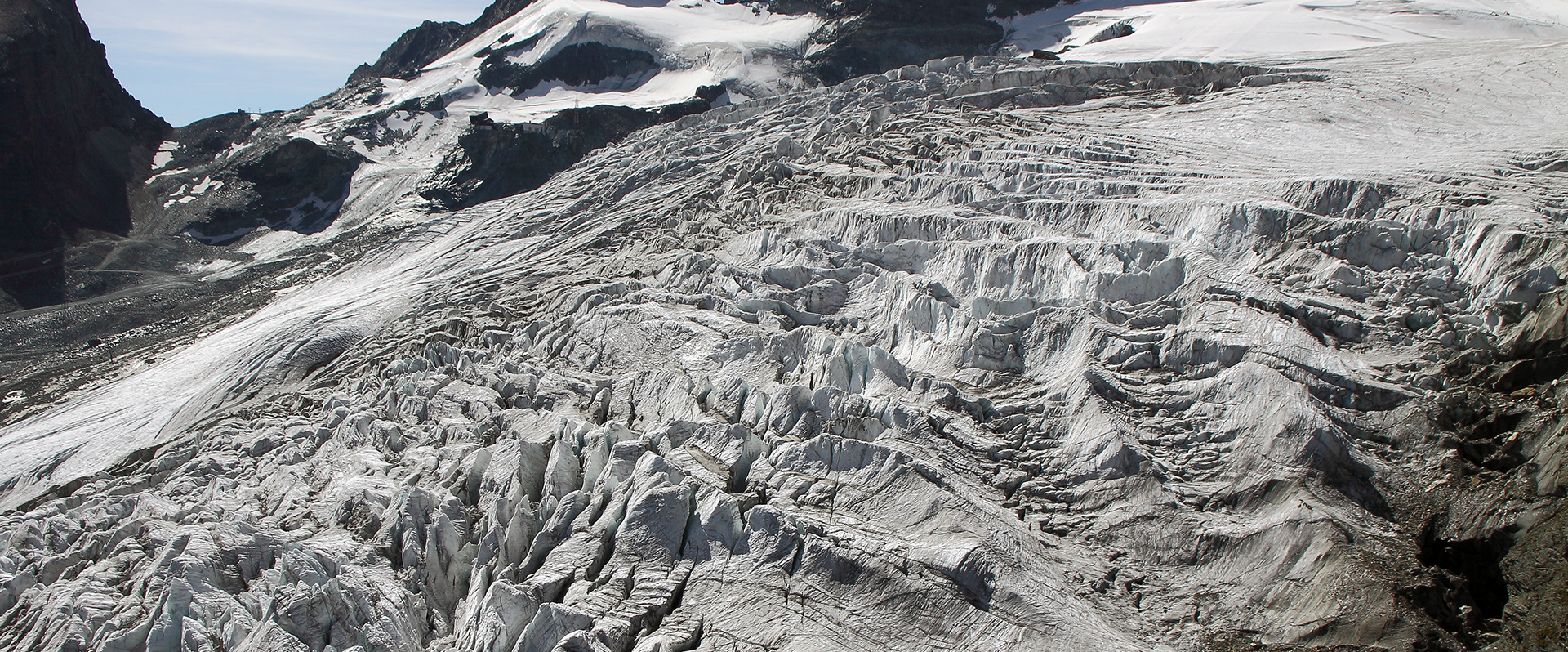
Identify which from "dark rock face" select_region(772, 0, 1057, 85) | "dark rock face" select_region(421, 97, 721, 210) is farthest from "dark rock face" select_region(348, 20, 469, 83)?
"dark rock face" select_region(772, 0, 1057, 85)

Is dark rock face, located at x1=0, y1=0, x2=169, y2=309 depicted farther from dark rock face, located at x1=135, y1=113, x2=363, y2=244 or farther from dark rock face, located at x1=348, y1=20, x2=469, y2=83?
dark rock face, located at x1=348, y1=20, x2=469, y2=83

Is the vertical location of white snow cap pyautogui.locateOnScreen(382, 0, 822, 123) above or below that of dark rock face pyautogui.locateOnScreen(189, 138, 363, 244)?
above

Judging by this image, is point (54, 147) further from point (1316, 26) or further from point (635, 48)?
point (1316, 26)

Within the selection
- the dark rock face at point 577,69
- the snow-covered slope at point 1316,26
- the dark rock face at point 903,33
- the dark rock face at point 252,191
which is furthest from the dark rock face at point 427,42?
the snow-covered slope at point 1316,26

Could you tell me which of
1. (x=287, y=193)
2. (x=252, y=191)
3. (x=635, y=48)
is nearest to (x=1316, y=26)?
(x=635, y=48)

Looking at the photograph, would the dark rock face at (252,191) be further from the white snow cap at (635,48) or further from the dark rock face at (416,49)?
the dark rock face at (416,49)
